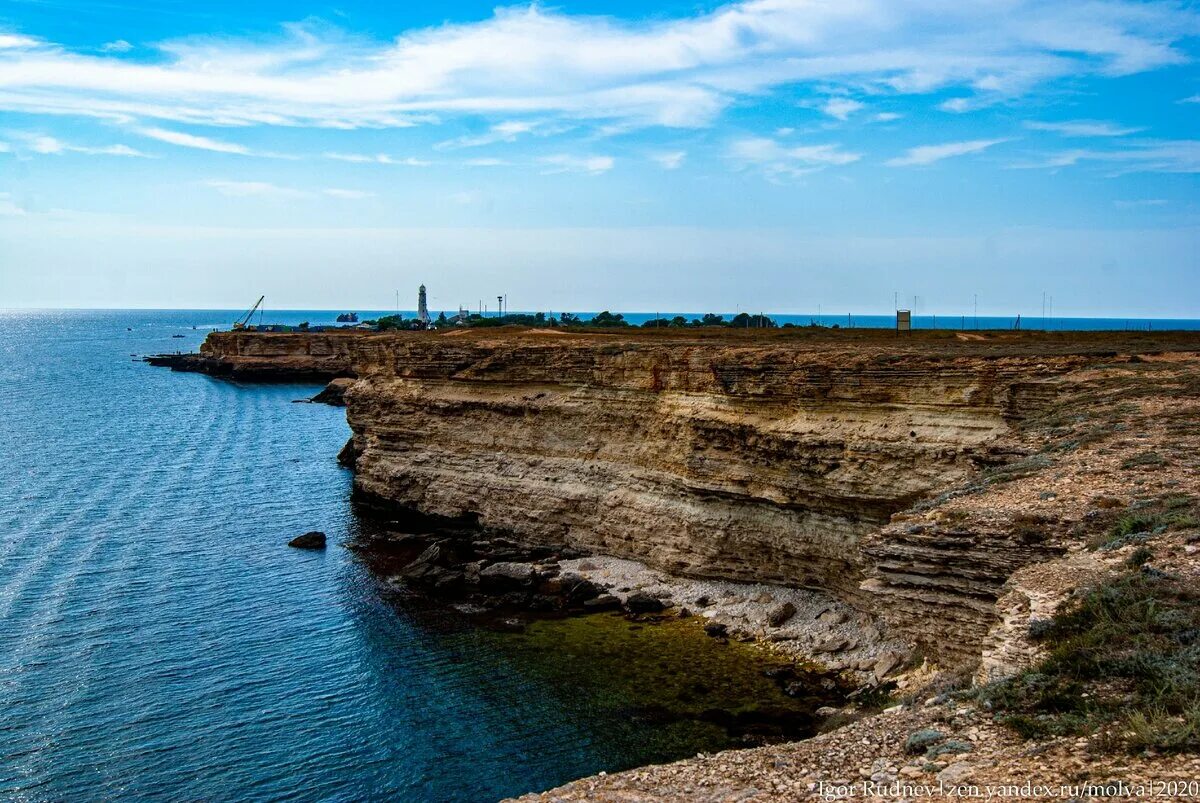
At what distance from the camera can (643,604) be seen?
3086 centimetres

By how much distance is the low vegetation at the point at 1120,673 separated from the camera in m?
10.3

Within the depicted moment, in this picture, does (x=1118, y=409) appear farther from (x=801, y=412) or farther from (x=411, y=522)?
(x=411, y=522)

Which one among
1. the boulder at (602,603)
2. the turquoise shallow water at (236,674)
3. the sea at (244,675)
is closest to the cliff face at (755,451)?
the boulder at (602,603)

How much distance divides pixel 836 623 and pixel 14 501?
132ft

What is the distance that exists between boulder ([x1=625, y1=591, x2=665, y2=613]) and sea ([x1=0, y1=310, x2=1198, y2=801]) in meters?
4.23

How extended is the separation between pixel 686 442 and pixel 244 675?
17.0 metres

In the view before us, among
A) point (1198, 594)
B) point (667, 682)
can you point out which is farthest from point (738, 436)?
point (1198, 594)

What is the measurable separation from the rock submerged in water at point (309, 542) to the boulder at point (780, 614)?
20.7m

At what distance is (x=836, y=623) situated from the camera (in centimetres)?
2747

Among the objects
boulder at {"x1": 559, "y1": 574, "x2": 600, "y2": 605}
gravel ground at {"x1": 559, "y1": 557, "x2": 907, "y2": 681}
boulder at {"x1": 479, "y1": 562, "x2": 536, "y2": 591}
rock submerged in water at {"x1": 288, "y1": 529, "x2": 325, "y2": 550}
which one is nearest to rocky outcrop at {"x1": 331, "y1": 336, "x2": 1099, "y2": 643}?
gravel ground at {"x1": 559, "y1": 557, "x2": 907, "y2": 681}

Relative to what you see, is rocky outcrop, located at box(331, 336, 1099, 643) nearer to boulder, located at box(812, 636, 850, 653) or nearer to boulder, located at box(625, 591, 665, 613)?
boulder, located at box(812, 636, 850, 653)

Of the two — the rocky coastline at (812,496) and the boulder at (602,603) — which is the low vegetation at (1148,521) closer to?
the rocky coastline at (812,496)

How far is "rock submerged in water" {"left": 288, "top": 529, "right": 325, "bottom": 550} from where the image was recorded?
39062 mm

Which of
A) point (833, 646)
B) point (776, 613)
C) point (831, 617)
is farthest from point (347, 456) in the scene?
point (833, 646)
